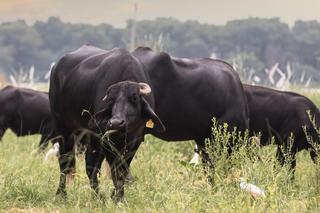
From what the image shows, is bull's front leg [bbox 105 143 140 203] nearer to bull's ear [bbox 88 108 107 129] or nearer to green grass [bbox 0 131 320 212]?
green grass [bbox 0 131 320 212]

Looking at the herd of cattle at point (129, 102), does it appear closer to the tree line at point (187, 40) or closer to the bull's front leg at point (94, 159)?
the bull's front leg at point (94, 159)

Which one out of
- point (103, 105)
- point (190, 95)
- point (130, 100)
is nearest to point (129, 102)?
point (130, 100)

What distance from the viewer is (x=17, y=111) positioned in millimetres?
15562

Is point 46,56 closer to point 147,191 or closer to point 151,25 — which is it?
point 151,25

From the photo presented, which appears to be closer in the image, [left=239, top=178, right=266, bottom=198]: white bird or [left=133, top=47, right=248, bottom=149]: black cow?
[left=239, top=178, right=266, bottom=198]: white bird

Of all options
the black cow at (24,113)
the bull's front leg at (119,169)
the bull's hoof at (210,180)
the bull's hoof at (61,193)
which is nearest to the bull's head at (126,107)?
the bull's front leg at (119,169)

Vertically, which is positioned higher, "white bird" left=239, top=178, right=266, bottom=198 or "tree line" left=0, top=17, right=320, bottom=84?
"white bird" left=239, top=178, right=266, bottom=198

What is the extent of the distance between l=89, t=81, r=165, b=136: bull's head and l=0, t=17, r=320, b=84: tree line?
5267 cm

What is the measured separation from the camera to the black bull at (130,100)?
662 cm

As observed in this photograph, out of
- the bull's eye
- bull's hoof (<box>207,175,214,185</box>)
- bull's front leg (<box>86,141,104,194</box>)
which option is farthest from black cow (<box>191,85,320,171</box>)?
the bull's eye

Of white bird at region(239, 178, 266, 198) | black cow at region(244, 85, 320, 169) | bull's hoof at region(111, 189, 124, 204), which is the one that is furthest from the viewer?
black cow at region(244, 85, 320, 169)

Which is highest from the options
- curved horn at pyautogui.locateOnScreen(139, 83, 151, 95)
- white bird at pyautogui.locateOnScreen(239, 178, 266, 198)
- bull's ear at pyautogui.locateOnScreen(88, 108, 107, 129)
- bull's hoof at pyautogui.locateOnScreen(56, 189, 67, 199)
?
curved horn at pyautogui.locateOnScreen(139, 83, 151, 95)

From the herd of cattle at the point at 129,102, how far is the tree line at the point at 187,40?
5110 centimetres

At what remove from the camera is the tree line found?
210ft
